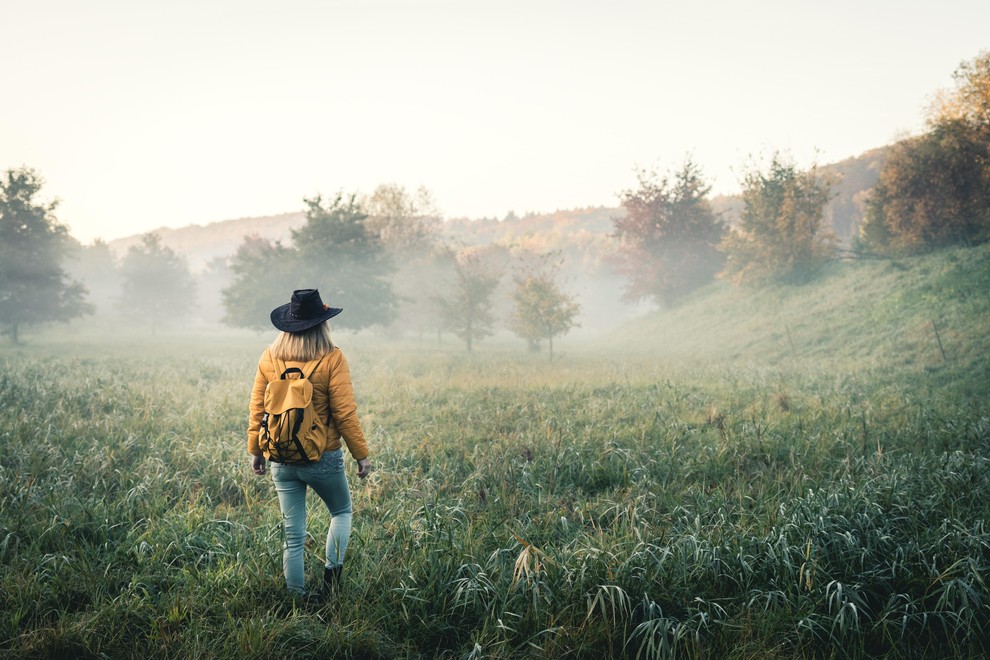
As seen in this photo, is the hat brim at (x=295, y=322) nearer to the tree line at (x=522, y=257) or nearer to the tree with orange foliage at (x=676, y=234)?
the tree line at (x=522, y=257)

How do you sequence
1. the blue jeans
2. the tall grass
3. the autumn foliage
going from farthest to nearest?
the autumn foliage
the blue jeans
the tall grass

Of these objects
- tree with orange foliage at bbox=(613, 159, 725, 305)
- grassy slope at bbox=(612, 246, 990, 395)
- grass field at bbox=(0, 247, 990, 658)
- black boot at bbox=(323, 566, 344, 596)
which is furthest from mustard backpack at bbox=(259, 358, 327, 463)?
tree with orange foliage at bbox=(613, 159, 725, 305)

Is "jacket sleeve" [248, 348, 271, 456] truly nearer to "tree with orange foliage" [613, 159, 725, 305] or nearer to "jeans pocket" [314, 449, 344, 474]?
"jeans pocket" [314, 449, 344, 474]

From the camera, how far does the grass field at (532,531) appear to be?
3.17 m

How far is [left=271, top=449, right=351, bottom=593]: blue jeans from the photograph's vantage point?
3.55 m

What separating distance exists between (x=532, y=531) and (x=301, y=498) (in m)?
2.16

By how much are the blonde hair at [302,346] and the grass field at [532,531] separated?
178 cm

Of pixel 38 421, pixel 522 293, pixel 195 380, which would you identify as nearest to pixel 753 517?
pixel 38 421

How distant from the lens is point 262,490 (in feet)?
19.5

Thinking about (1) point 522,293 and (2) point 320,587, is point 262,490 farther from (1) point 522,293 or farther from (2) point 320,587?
(1) point 522,293

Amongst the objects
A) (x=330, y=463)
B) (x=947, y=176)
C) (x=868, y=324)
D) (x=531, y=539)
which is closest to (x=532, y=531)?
(x=531, y=539)

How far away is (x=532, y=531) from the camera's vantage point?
4.54 m

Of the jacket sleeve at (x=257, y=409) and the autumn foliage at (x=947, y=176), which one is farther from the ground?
the autumn foliage at (x=947, y=176)

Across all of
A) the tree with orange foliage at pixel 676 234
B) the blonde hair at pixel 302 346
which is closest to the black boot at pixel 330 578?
the blonde hair at pixel 302 346
